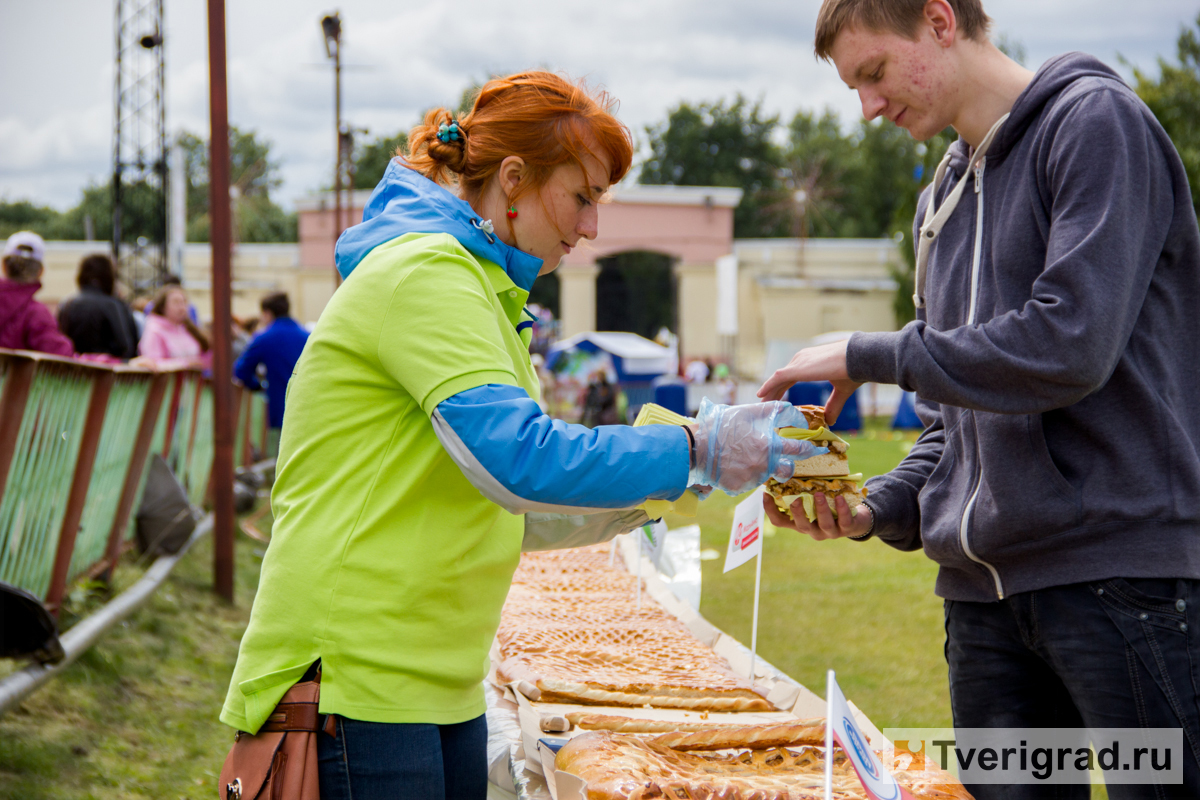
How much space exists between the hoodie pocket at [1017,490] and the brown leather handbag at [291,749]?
3.98ft

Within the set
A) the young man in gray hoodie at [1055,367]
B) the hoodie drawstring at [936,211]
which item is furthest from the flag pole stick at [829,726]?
the hoodie drawstring at [936,211]

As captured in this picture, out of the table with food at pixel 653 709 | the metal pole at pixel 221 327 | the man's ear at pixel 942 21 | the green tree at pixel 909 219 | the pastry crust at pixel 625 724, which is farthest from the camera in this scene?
the green tree at pixel 909 219

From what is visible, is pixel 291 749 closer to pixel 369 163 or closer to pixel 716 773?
pixel 716 773

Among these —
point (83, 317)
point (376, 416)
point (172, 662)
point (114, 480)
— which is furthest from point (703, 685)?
point (83, 317)

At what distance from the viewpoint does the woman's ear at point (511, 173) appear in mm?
1755

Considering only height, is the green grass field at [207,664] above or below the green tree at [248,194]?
below

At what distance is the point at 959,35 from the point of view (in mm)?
1914

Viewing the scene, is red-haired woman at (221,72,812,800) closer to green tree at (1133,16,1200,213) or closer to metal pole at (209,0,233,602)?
metal pole at (209,0,233,602)

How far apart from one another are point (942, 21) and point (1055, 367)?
70cm

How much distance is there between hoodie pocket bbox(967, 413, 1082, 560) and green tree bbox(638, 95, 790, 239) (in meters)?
54.0

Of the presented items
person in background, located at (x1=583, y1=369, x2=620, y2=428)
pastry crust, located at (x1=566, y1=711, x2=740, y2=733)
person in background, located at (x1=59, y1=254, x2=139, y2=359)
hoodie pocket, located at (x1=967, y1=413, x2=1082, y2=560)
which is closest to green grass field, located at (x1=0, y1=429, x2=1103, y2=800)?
person in background, located at (x1=59, y1=254, x2=139, y2=359)

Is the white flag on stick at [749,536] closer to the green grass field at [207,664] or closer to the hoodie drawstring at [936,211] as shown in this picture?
the hoodie drawstring at [936,211]

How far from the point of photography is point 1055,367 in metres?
1.64

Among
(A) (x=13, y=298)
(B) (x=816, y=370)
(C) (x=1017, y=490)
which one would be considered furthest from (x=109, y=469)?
(C) (x=1017, y=490)
